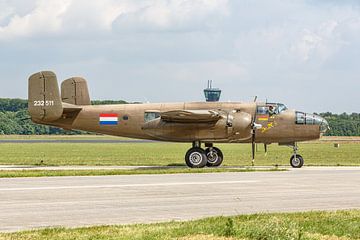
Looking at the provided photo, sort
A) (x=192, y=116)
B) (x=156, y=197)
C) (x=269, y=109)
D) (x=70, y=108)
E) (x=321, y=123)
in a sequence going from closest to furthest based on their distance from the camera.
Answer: (x=156, y=197)
(x=192, y=116)
(x=269, y=109)
(x=321, y=123)
(x=70, y=108)

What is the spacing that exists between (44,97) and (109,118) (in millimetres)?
3298

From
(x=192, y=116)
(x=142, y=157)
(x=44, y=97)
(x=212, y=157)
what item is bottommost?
(x=142, y=157)

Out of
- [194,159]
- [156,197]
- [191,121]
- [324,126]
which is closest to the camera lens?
[156,197]

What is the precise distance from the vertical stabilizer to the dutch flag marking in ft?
6.57

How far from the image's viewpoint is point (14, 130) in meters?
176

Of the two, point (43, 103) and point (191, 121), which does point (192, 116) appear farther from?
point (43, 103)

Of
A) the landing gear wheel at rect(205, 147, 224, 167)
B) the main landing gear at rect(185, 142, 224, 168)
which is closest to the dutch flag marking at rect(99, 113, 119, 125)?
the main landing gear at rect(185, 142, 224, 168)

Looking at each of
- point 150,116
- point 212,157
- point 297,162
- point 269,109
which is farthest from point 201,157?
point 297,162

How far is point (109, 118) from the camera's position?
3488cm

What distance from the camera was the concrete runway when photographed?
582 inches

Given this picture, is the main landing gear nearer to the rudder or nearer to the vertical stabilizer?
the rudder

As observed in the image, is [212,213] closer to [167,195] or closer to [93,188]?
[167,195]

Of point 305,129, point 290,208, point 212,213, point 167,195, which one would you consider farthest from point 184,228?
point 305,129

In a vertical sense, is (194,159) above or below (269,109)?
below
